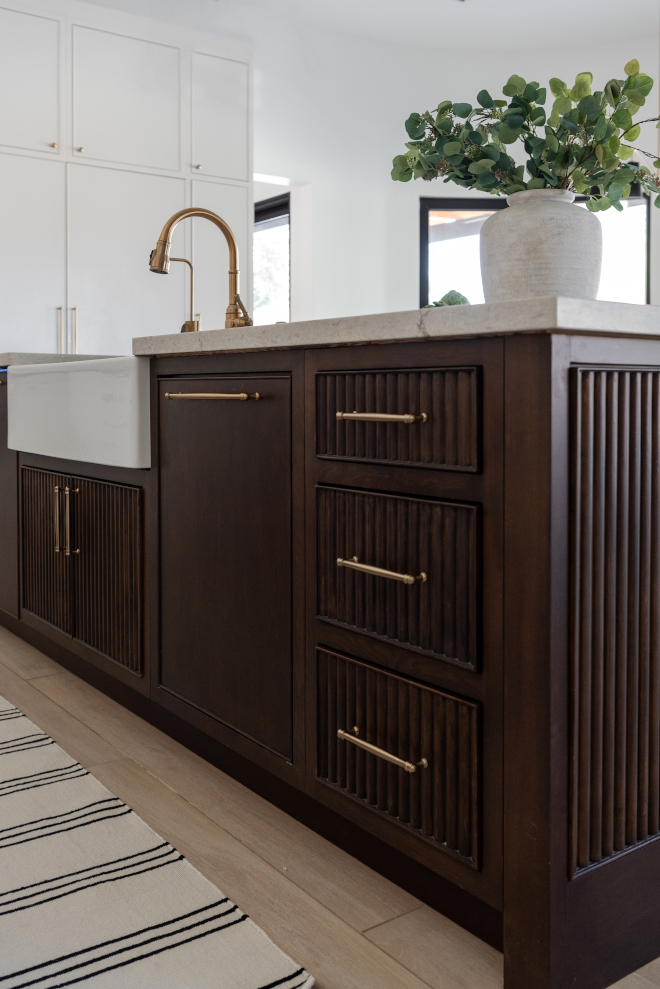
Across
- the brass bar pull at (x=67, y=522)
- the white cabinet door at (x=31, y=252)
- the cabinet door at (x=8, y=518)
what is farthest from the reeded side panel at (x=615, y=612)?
the white cabinet door at (x=31, y=252)

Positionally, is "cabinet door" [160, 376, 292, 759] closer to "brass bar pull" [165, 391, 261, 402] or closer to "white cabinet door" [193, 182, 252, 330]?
"brass bar pull" [165, 391, 261, 402]

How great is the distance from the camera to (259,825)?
5.10 feet

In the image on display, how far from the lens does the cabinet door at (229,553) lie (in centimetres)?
149

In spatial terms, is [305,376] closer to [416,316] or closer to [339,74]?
[416,316]

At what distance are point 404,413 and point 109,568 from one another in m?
1.09

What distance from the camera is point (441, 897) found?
1.26 meters

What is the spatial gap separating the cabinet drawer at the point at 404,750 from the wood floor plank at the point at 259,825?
0.14 m

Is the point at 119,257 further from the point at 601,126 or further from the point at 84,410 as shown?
the point at 601,126

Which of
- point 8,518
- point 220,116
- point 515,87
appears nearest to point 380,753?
point 515,87

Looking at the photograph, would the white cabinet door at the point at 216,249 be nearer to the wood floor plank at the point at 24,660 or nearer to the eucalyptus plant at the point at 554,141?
the wood floor plank at the point at 24,660

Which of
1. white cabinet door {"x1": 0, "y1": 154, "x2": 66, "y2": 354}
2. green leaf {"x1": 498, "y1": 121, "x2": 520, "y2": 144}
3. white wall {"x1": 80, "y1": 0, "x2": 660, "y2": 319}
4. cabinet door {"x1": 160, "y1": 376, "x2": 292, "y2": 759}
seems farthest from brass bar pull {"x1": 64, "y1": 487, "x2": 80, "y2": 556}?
white wall {"x1": 80, "y1": 0, "x2": 660, "y2": 319}

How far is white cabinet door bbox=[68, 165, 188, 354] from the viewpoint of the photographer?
3918mm

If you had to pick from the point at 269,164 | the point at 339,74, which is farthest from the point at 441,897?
the point at 339,74

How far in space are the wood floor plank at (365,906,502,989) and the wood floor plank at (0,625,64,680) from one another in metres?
1.49
